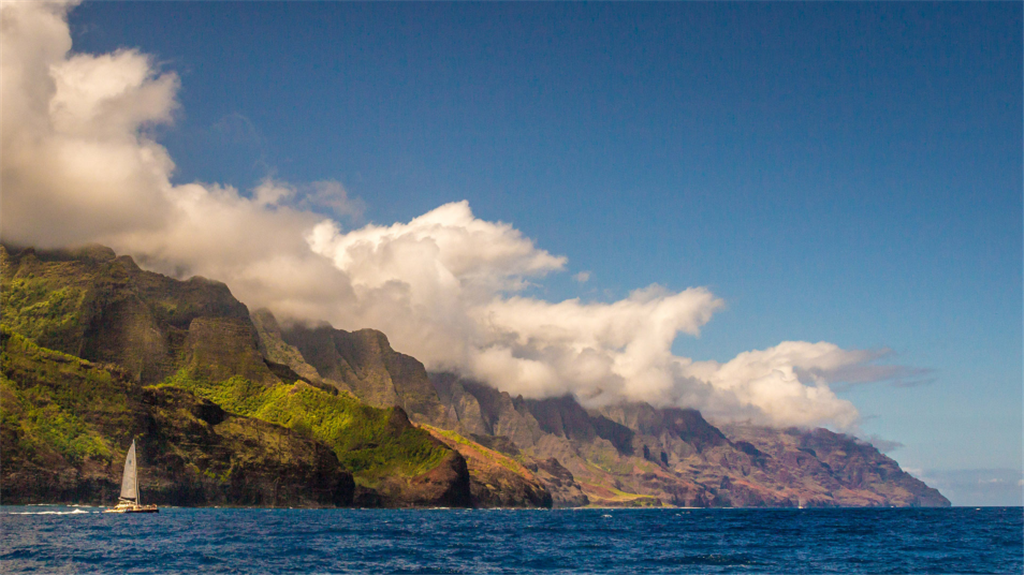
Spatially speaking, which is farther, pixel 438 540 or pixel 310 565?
pixel 438 540

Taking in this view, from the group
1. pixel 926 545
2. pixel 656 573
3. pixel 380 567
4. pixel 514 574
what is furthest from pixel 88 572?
pixel 926 545

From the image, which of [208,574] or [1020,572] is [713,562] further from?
[208,574]

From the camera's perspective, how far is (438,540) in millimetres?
112375

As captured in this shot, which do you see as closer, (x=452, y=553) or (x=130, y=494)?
(x=452, y=553)

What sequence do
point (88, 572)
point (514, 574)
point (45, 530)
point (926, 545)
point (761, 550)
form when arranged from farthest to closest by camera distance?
point (926, 545)
point (45, 530)
point (761, 550)
point (514, 574)
point (88, 572)

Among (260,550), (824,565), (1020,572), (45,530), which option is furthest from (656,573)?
(45,530)

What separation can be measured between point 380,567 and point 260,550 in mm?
22219

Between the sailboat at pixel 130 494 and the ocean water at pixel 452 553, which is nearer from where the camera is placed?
the ocean water at pixel 452 553

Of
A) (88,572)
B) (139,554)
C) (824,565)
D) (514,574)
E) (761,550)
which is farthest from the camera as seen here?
(761,550)

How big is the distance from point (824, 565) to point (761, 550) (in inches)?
670

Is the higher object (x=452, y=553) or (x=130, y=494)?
(x=452, y=553)

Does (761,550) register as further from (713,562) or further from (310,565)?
(310,565)

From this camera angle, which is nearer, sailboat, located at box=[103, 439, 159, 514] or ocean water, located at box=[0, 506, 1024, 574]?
ocean water, located at box=[0, 506, 1024, 574]

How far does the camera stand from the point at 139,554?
79000 mm
